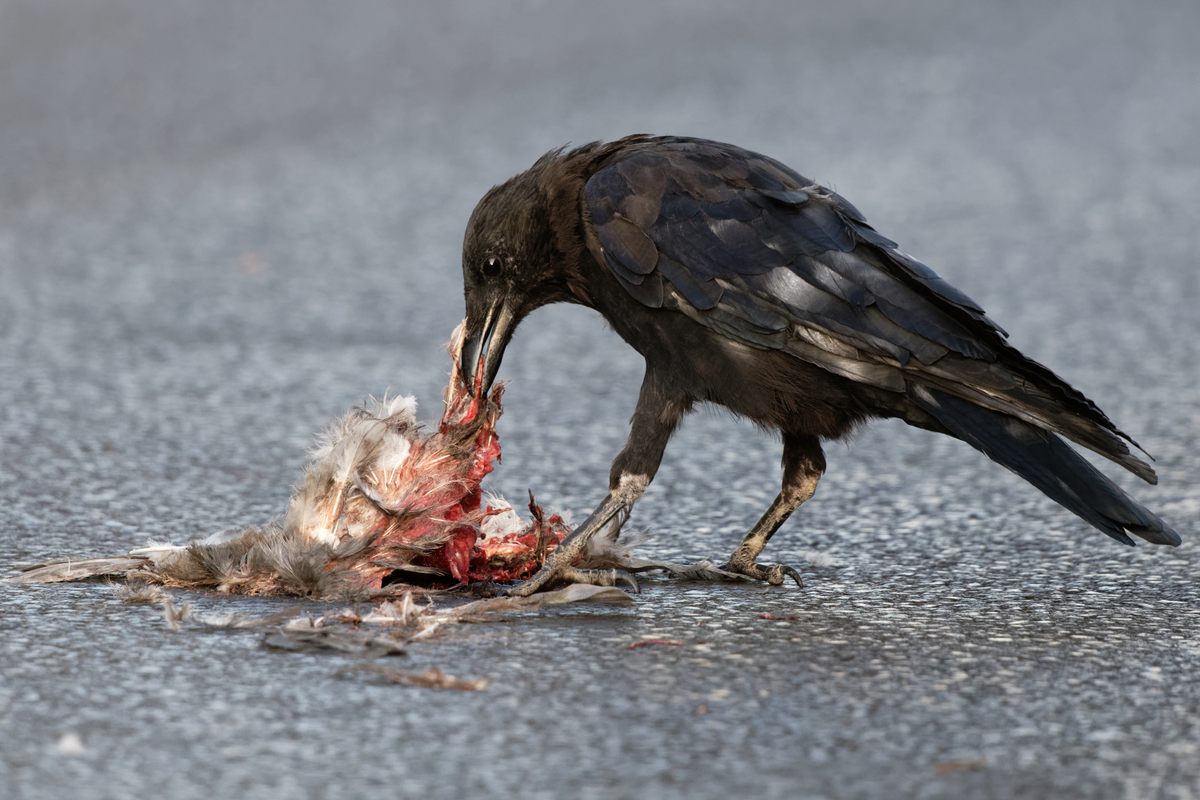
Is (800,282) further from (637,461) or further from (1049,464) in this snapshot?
(1049,464)

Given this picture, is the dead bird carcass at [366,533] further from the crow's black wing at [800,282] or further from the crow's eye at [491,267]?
the crow's black wing at [800,282]

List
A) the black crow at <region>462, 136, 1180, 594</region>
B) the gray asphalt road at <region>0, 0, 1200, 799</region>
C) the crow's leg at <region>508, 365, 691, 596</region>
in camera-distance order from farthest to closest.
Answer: the crow's leg at <region>508, 365, 691, 596</region>, the black crow at <region>462, 136, 1180, 594</region>, the gray asphalt road at <region>0, 0, 1200, 799</region>

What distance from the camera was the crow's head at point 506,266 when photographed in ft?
15.3

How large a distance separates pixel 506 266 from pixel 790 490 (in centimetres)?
90

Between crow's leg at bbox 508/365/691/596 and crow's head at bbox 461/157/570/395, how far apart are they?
1.30 ft

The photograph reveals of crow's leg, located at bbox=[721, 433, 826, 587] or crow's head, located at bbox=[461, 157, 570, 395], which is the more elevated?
crow's head, located at bbox=[461, 157, 570, 395]

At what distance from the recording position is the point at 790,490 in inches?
186

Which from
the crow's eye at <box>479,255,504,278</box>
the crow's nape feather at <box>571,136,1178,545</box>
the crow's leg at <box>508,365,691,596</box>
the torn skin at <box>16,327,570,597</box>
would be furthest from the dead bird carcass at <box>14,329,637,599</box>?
the crow's nape feather at <box>571,136,1178,545</box>

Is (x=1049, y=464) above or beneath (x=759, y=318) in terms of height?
beneath

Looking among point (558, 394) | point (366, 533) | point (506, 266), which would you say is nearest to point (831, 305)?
point (506, 266)

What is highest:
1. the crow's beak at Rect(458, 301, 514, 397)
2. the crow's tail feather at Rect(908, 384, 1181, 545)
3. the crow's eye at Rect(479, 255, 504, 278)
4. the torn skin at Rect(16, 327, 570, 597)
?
the crow's eye at Rect(479, 255, 504, 278)

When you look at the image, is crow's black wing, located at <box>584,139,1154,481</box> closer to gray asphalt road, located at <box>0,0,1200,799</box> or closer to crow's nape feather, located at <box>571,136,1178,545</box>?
crow's nape feather, located at <box>571,136,1178,545</box>

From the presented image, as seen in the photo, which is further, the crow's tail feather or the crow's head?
the crow's head

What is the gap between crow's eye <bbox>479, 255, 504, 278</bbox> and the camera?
4741mm
